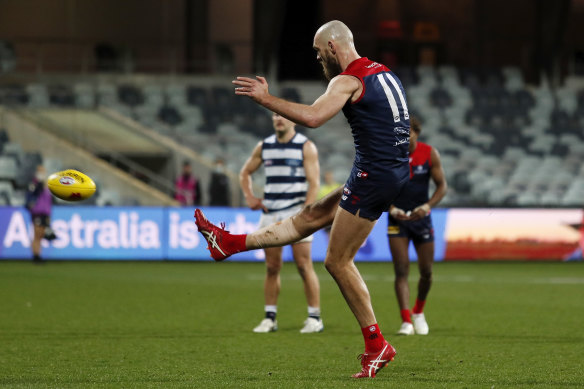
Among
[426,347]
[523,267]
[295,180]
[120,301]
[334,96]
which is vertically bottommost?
[523,267]

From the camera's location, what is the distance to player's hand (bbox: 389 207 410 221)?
32.5 feet

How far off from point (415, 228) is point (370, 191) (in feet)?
10.9

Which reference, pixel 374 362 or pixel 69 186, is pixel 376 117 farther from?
pixel 69 186

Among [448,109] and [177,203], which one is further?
[448,109]

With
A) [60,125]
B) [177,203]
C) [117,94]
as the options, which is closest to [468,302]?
[177,203]

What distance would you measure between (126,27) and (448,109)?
392 inches

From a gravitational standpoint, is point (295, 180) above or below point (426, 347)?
above

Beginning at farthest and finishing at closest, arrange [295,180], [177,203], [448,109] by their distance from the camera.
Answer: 1. [448,109]
2. [177,203]
3. [295,180]

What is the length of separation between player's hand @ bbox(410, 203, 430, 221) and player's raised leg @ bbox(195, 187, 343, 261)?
271 centimetres

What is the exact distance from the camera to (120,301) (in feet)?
43.3

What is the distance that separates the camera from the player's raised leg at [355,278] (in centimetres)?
693

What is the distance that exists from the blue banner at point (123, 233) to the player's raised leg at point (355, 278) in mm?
13658

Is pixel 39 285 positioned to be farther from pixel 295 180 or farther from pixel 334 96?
pixel 334 96

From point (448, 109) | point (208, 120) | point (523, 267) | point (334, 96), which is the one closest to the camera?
point (334, 96)
